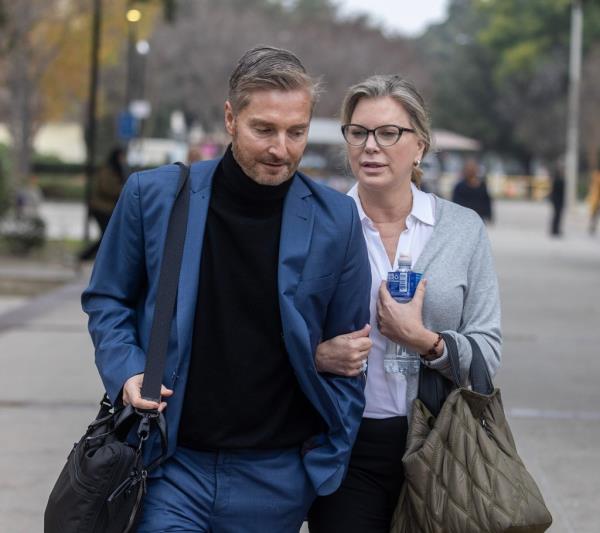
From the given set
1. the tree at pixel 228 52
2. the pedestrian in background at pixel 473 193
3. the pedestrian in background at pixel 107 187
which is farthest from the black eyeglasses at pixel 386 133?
the tree at pixel 228 52

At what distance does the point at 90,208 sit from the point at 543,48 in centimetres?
5288

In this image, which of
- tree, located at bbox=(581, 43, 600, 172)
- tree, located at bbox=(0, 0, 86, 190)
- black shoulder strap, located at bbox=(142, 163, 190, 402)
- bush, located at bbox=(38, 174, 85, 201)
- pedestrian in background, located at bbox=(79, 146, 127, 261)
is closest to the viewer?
black shoulder strap, located at bbox=(142, 163, 190, 402)

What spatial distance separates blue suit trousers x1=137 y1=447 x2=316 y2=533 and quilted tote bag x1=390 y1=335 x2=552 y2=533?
0.32 meters

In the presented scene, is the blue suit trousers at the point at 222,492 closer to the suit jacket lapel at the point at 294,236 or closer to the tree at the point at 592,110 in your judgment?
the suit jacket lapel at the point at 294,236

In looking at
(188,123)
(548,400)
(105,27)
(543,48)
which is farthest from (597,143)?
(548,400)

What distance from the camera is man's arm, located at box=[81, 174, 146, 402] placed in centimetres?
272

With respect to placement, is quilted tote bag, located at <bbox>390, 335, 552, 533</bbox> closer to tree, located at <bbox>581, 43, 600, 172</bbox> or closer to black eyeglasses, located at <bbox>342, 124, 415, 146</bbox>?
black eyeglasses, located at <bbox>342, 124, 415, 146</bbox>

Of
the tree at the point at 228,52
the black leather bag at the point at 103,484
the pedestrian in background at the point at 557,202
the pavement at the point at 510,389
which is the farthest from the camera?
the tree at the point at 228,52

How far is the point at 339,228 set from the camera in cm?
283

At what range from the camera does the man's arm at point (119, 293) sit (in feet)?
8.92

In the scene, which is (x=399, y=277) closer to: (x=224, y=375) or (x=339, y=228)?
(x=339, y=228)

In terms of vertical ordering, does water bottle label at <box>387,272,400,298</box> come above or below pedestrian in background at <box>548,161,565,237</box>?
above

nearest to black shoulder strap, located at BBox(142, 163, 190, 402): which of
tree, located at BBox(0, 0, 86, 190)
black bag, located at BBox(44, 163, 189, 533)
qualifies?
black bag, located at BBox(44, 163, 189, 533)

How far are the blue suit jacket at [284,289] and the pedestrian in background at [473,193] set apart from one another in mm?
13897
